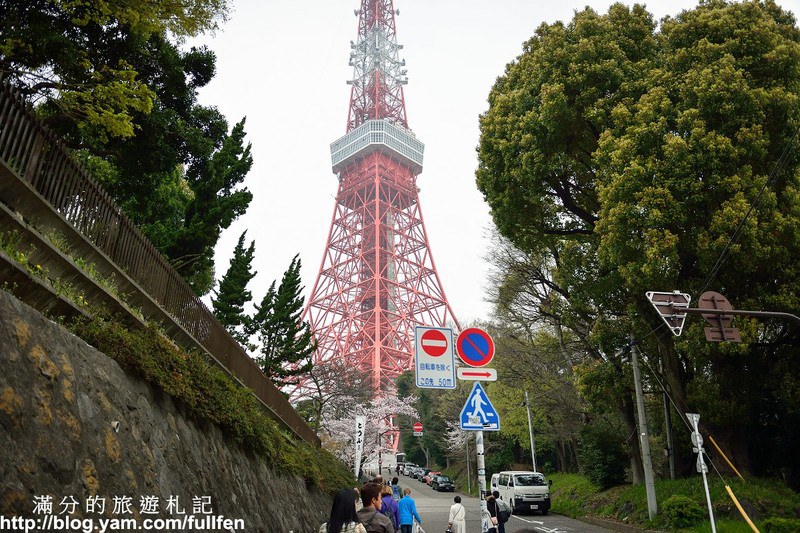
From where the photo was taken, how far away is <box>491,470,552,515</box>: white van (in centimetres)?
1725

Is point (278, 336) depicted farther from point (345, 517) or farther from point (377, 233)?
point (377, 233)

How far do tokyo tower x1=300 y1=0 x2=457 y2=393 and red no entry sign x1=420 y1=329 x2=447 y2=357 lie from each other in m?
39.7

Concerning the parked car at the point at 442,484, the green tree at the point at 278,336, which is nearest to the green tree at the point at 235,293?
the green tree at the point at 278,336

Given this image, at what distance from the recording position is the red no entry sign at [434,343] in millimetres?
5191

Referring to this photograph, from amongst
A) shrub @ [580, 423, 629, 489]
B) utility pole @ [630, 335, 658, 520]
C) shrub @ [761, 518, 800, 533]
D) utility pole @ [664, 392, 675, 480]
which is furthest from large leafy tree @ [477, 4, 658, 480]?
shrub @ [761, 518, 800, 533]

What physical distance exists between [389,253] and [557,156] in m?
42.6

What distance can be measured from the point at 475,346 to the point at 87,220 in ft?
14.1

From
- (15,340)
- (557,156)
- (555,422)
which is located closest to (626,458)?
(555,422)

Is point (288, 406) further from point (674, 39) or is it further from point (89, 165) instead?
point (674, 39)

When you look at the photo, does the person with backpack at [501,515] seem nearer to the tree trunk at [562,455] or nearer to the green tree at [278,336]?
the green tree at [278,336]

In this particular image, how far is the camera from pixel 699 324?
9.93m

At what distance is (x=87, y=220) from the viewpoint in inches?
232

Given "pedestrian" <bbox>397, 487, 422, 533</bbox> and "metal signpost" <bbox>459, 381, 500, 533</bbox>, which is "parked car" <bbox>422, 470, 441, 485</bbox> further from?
"metal signpost" <bbox>459, 381, 500, 533</bbox>

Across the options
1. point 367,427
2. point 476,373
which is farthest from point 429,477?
point 476,373
